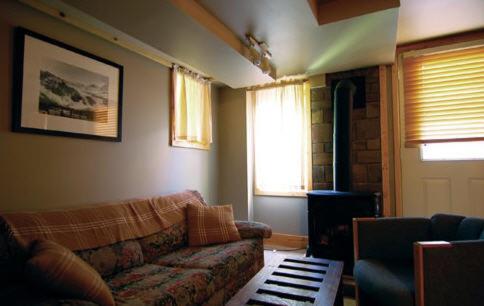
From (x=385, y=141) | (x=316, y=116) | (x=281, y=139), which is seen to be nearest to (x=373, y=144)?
(x=385, y=141)

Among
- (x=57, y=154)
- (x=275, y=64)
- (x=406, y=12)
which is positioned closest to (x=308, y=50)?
(x=275, y=64)

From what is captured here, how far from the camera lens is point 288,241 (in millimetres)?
3768

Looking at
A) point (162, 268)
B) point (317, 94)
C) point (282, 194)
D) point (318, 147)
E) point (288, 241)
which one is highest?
point (317, 94)

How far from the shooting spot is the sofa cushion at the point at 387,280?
59.2 inches

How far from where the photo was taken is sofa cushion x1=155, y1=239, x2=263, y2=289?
6.62 feet

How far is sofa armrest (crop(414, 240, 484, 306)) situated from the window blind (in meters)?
1.93

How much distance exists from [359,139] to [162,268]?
2.61m

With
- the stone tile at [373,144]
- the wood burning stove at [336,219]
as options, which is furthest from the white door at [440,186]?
the wood burning stove at [336,219]

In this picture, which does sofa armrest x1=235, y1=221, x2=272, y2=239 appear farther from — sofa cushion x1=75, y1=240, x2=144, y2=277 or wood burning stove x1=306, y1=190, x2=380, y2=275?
sofa cushion x1=75, y1=240, x2=144, y2=277

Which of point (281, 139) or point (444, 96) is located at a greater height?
point (444, 96)

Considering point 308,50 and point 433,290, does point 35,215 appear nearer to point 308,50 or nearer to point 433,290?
point 433,290

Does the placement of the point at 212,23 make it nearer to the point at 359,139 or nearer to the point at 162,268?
the point at 162,268

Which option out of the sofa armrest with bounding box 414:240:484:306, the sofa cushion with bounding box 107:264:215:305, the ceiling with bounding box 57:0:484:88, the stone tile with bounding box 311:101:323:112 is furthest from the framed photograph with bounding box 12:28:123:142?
the sofa armrest with bounding box 414:240:484:306

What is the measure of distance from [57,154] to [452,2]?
343cm
